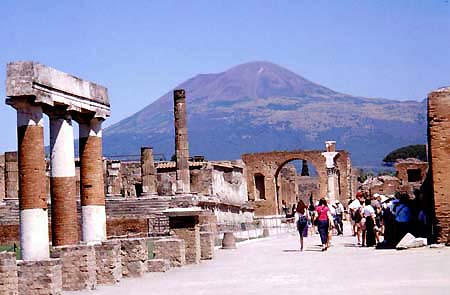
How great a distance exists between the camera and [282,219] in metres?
53.8

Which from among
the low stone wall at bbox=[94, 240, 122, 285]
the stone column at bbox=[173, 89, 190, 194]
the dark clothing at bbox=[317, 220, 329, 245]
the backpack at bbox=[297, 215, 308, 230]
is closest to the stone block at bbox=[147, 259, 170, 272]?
the low stone wall at bbox=[94, 240, 122, 285]

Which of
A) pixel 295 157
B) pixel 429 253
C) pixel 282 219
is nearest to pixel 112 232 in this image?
pixel 282 219

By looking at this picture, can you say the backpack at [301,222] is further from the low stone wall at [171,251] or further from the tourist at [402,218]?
the low stone wall at [171,251]

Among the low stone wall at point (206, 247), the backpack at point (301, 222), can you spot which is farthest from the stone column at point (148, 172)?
the low stone wall at point (206, 247)

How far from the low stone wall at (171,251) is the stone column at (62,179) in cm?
249

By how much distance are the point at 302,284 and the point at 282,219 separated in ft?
125

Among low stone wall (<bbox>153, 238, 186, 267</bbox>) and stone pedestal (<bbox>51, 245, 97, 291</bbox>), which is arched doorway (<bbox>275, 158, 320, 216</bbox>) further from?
stone pedestal (<bbox>51, 245, 97, 291</bbox>)

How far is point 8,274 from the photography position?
13.8 m

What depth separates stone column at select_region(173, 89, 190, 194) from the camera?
1738 inches

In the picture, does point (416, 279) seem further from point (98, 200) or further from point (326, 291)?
point (98, 200)

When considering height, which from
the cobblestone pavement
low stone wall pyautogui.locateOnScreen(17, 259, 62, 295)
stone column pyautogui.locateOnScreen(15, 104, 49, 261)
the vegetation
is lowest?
the cobblestone pavement

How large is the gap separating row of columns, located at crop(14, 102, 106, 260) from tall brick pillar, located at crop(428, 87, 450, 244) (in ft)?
26.8

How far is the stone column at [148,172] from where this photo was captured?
49.3 m

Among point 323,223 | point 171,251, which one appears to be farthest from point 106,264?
point 323,223
